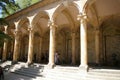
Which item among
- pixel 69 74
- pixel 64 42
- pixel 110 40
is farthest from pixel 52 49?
pixel 64 42

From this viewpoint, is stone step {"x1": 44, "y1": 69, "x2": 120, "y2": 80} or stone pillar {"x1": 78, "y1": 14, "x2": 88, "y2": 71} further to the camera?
stone pillar {"x1": 78, "y1": 14, "x2": 88, "y2": 71}

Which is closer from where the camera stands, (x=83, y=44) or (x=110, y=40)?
(x=83, y=44)

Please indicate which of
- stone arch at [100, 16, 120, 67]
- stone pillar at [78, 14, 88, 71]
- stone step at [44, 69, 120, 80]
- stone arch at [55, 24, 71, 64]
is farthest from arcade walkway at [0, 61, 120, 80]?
stone arch at [55, 24, 71, 64]

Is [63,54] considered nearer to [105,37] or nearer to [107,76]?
[105,37]

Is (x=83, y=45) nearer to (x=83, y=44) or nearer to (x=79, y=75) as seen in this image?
(x=83, y=44)

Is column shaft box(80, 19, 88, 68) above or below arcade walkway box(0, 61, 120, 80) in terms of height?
above

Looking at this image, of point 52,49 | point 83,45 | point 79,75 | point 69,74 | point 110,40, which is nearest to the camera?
point 79,75

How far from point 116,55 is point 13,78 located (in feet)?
33.3

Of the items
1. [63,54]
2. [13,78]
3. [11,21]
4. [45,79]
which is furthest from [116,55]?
[11,21]

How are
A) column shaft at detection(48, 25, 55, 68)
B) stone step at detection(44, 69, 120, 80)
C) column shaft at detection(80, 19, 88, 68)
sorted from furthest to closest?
column shaft at detection(48, 25, 55, 68)
column shaft at detection(80, 19, 88, 68)
stone step at detection(44, 69, 120, 80)

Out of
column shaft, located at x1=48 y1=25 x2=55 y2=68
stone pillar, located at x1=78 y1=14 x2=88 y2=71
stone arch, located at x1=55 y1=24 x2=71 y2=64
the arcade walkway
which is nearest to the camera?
the arcade walkway

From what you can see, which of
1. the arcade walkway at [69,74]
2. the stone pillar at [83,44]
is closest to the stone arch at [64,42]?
the arcade walkway at [69,74]

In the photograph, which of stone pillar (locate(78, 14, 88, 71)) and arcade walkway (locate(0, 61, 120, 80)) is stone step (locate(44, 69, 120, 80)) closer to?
arcade walkway (locate(0, 61, 120, 80))

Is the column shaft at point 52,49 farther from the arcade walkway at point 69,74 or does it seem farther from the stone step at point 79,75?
the stone step at point 79,75
